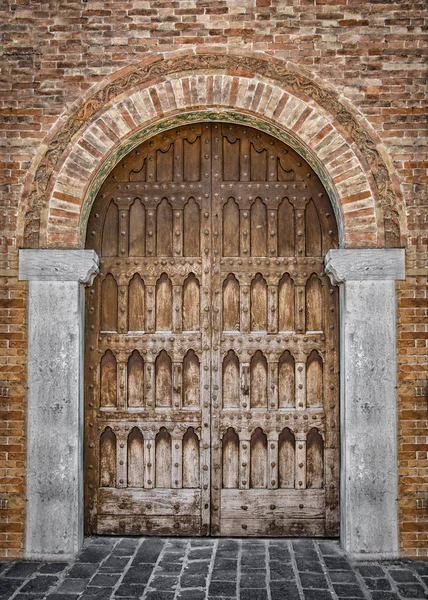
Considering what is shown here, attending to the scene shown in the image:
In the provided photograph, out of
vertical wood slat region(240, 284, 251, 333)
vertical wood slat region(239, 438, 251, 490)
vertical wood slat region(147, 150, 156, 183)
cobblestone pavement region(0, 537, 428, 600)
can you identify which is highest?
vertical wood slat region(147, 150, 156, 183)

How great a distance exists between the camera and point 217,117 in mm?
4828

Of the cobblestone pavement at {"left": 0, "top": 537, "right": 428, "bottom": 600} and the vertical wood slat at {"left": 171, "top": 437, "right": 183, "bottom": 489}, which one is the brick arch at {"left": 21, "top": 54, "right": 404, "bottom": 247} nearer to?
the vertical wood slat at {"left": 171, "top": 437, "right": 183, "bottom": 489}

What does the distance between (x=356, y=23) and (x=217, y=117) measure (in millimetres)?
1351

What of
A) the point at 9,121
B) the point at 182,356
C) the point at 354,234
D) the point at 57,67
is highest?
the point at 57,67

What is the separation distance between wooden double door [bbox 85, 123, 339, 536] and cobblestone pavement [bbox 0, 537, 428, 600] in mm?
266

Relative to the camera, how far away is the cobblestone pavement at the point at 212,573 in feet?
12.5

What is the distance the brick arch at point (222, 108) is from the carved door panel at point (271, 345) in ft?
1.32

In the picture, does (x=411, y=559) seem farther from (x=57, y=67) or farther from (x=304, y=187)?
(x=57, y=67)

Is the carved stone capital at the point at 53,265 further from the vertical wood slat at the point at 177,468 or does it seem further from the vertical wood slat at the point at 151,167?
the vertical wood slat at the point at 177,468

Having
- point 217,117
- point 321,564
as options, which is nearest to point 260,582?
point 321,564

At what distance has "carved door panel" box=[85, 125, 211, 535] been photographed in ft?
16.0

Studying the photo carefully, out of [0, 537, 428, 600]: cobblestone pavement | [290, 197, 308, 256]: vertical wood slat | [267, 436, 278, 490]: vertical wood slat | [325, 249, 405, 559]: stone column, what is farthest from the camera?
[290, 197, 308, 256]: vertical wood slat

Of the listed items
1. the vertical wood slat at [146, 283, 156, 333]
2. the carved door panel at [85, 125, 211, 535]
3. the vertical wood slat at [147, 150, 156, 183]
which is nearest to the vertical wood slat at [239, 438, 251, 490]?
the carved door panel at [85, 125, 211, 535]

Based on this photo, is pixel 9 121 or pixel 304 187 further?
pixel 304 187
